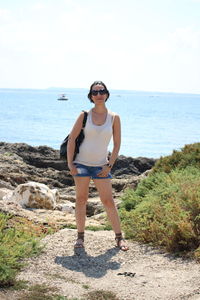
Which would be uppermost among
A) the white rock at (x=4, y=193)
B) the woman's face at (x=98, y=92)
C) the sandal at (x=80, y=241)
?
the woman's face at (x=98, y=92)

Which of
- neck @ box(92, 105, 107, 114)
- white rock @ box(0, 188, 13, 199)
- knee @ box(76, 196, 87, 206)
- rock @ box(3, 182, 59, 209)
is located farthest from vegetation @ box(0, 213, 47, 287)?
white rock @ box(0, 188, 13, 199)

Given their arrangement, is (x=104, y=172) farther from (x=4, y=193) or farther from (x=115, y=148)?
(x=4, y=193)

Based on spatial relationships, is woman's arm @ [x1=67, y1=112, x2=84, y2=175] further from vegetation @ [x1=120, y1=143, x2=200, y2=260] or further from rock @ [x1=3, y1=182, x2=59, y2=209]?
rock @ [x1=3, y1=182, x2=59, y2=209]

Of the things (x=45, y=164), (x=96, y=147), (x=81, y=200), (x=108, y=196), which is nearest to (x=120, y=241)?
(x=108, y=196)

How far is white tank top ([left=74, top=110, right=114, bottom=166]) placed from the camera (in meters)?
7.54

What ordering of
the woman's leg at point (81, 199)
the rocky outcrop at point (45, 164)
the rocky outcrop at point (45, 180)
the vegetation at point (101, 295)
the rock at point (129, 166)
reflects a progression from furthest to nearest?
the rock at point (129, 166) < the rocky outcrop at point (45, 164) < the rocky outcrop at point (45, 180) < the woman's leg at point (81, 199) < the vegetation at point (101, 295)

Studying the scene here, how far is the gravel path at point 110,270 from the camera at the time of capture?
6.32 meters

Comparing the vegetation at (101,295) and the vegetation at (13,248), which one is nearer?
the vegetation at (101,295)

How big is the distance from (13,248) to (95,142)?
1.67 m

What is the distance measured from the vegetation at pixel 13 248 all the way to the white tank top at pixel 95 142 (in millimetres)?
1169

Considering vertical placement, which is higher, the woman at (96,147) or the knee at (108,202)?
the woman at (96,147)

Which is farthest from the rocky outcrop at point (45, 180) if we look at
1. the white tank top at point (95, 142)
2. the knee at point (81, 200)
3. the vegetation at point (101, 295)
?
the vegetation at point (101, 295)

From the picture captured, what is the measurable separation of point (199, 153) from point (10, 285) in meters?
5.76

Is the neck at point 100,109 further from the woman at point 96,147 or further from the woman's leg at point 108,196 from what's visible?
the woman's leg at point 108,196
